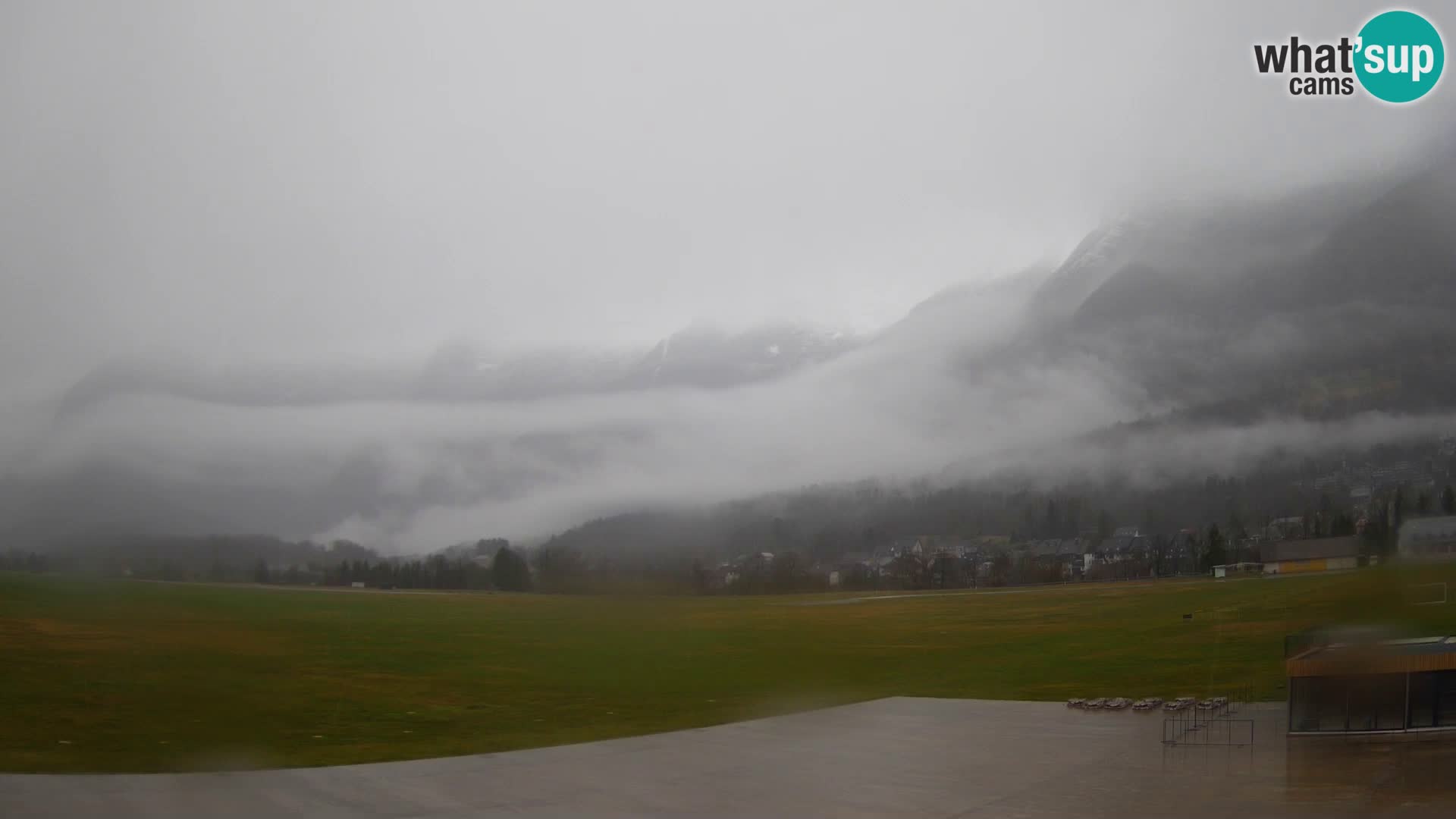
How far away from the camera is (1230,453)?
A: 95.4 metres

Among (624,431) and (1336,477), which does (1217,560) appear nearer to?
(1336,477)

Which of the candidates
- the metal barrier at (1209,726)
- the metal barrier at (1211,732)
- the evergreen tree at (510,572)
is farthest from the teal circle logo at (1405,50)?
the evergreen tree at (510,572)

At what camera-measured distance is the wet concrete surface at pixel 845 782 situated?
15.0 meters

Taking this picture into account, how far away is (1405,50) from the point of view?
134 feet

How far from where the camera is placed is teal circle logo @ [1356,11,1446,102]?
40562mm

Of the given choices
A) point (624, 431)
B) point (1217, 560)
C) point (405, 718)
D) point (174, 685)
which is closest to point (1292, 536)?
point (1217, 560)

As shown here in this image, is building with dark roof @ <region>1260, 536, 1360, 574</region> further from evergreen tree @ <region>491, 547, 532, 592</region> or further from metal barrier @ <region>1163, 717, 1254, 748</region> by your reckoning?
evergreen tree @ <region>491, 547, 532, 592</region>

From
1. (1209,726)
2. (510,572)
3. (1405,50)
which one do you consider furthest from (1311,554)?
(510,572)

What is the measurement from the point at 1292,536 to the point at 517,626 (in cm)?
5522

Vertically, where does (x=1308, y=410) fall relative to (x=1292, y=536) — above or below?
above

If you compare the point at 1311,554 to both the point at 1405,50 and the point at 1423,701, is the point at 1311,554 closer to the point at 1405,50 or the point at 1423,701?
the point at 1405,50

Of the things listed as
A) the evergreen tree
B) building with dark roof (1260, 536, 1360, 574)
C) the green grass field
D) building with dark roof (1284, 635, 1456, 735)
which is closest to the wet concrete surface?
building with dark roof (1284, 635, 1456, 735)

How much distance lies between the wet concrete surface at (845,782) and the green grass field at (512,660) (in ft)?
10.7

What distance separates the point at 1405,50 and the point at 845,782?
40.8 metres
